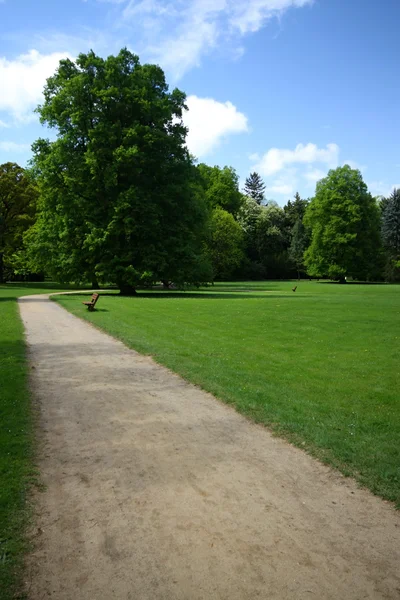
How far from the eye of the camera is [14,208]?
189ft

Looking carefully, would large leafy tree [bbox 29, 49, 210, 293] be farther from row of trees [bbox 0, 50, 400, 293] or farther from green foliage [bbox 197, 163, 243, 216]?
green foliage [bbox 197, 163, 243, 216]

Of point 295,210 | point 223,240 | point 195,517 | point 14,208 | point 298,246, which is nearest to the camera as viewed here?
point 195,517

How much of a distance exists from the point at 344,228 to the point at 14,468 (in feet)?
245

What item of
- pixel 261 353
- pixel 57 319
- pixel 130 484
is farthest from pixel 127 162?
pixel 130 484

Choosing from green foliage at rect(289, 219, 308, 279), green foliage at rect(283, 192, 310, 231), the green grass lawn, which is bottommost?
the green grass lawn

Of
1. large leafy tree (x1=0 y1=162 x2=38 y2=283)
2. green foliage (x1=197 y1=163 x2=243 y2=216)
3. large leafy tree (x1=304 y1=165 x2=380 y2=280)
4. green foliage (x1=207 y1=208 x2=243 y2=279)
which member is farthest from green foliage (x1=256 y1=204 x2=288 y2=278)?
large leafy tree (x1=0 y1=162 x2=38 y2=283)

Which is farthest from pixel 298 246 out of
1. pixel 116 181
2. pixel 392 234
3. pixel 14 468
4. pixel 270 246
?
pixel 14 468

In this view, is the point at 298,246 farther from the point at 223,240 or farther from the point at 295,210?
the point at 223,240

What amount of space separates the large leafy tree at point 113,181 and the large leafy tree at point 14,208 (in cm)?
1846

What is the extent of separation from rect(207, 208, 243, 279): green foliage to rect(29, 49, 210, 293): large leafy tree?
101 feet

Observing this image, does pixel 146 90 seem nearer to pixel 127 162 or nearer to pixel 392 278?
pixel 127 162

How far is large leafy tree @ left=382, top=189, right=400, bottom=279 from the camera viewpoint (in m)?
82.3

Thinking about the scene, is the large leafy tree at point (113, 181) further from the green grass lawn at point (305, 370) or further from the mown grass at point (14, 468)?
the mown grass at point (14, 468)

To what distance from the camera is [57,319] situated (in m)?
19.2
